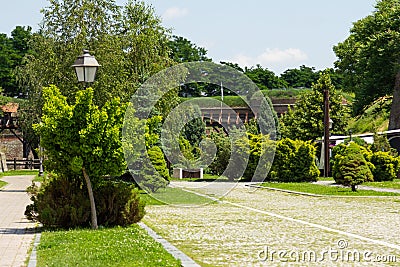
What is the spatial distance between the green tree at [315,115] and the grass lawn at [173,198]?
32974 millimetres

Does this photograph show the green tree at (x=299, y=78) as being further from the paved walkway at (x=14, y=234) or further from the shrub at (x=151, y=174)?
the paved walkway at (x=14, y=234)

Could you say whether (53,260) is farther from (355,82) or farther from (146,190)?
(355,82)

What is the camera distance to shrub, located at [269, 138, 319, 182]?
3475cm

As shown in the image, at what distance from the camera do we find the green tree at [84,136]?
13.3 meters

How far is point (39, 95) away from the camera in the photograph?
30812mm

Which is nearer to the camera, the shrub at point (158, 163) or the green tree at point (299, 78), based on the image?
the shrub at point (158, 163)

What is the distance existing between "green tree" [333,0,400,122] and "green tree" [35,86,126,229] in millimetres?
33290

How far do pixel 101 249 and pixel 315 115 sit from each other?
48.6 m

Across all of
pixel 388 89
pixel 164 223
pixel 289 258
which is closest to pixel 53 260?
pixel 289 258

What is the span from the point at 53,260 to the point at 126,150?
13.3ft

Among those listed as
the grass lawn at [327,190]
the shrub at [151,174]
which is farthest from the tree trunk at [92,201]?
the grass lawn at [327,190]

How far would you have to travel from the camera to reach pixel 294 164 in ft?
114

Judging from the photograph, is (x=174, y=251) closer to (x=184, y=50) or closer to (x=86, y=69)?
(x=86, y=69)

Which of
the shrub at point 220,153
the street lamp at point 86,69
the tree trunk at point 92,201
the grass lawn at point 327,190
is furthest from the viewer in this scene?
the shrub at point 220,153
